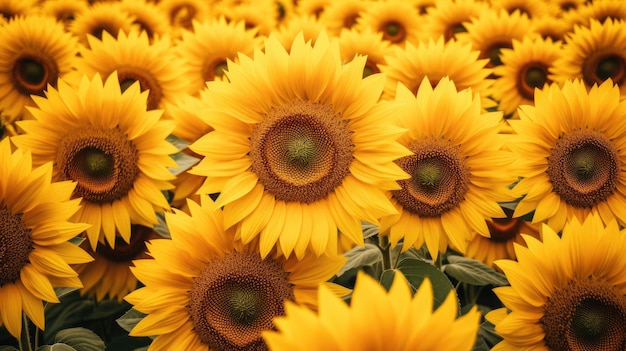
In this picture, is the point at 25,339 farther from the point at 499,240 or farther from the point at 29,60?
the point at 499,240

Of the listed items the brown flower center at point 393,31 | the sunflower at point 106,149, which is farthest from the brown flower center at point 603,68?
the sunflower at point 106,149

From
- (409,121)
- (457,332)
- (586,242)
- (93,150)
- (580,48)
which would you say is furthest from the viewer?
(580,48)

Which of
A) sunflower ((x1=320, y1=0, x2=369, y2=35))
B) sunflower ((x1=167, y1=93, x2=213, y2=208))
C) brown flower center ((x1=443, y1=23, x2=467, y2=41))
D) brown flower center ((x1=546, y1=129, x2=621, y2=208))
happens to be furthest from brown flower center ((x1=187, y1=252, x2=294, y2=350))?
sunflower ((x1=320, y1=0, x2=369, y2=35))

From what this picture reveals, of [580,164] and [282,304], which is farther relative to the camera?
[580,164]

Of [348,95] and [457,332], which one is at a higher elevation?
[348,95]

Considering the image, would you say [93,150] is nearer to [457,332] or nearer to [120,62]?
[120,62]

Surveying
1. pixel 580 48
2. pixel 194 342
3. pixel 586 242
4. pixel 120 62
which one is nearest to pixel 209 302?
pixel 194 342
